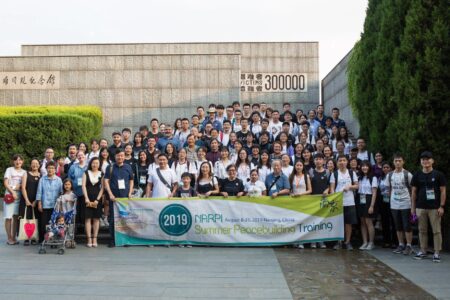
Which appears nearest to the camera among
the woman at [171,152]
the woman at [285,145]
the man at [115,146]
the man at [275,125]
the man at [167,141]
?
the woman at [171,152]

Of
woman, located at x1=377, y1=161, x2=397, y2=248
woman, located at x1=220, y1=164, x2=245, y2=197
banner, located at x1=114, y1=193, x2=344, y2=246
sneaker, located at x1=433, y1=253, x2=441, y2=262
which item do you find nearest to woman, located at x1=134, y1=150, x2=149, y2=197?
banner, located at x1=114, y1=193, x2=344, y2=246

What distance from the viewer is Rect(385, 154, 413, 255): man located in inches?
344

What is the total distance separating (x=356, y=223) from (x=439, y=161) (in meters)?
1.91

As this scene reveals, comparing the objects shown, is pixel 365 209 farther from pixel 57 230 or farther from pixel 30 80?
pixel 30 80

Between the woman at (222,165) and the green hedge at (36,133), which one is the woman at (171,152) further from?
the green hedge at (36,133)

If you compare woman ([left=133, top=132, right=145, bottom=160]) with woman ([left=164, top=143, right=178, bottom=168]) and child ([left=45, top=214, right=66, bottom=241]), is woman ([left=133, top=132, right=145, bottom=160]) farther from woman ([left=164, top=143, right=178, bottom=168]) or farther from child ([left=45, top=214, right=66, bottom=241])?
child ([left=45, top=214, right=66, bottom=241])

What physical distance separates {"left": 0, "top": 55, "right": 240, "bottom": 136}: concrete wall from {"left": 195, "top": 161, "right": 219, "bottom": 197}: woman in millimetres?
8727

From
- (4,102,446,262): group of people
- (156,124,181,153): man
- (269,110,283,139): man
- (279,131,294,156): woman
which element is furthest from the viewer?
(269,110,283,139): man

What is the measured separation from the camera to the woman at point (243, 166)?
9.91m

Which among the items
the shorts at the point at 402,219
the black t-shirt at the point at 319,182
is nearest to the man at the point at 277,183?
the black t-shirt at the point at 319,182

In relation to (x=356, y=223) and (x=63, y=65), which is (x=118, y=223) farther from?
(x=63, y=65)

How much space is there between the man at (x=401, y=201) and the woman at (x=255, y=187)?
94.1 inches

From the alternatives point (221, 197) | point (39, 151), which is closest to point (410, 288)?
point (221, 197)

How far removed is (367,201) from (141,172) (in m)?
4.62
